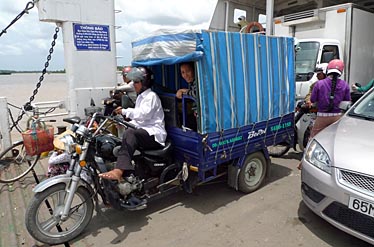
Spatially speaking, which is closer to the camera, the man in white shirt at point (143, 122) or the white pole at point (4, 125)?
the man in white shirt at point (143, 122)

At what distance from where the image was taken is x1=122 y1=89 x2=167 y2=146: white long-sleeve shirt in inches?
133

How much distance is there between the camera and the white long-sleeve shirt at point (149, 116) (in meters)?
3.37

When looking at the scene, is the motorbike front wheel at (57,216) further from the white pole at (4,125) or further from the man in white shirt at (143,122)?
the white pole at (4,125)

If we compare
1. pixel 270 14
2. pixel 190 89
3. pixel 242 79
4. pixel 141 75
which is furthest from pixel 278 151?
pixel 270 14

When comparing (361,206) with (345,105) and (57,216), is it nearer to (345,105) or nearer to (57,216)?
(345,105)

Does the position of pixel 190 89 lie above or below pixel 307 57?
below

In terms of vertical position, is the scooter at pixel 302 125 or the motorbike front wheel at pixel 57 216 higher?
the scooter at pixel 302 125

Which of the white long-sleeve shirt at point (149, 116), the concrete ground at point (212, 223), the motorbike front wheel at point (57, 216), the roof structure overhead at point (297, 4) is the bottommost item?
the concrete ground at point (212, 223)

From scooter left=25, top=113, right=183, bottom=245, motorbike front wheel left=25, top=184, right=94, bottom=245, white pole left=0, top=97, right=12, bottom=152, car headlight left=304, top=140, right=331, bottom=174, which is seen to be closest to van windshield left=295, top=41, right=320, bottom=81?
car headlight left=304, top=140, right=331, bottom=174

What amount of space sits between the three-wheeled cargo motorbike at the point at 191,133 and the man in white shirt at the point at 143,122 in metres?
0.12

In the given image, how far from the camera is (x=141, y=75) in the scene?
3383 mm

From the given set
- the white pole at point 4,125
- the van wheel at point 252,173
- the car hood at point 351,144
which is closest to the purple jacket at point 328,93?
the car hood at point 351,144

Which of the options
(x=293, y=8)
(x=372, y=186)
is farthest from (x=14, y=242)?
(x=293, y=8)

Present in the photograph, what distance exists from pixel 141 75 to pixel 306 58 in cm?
517
